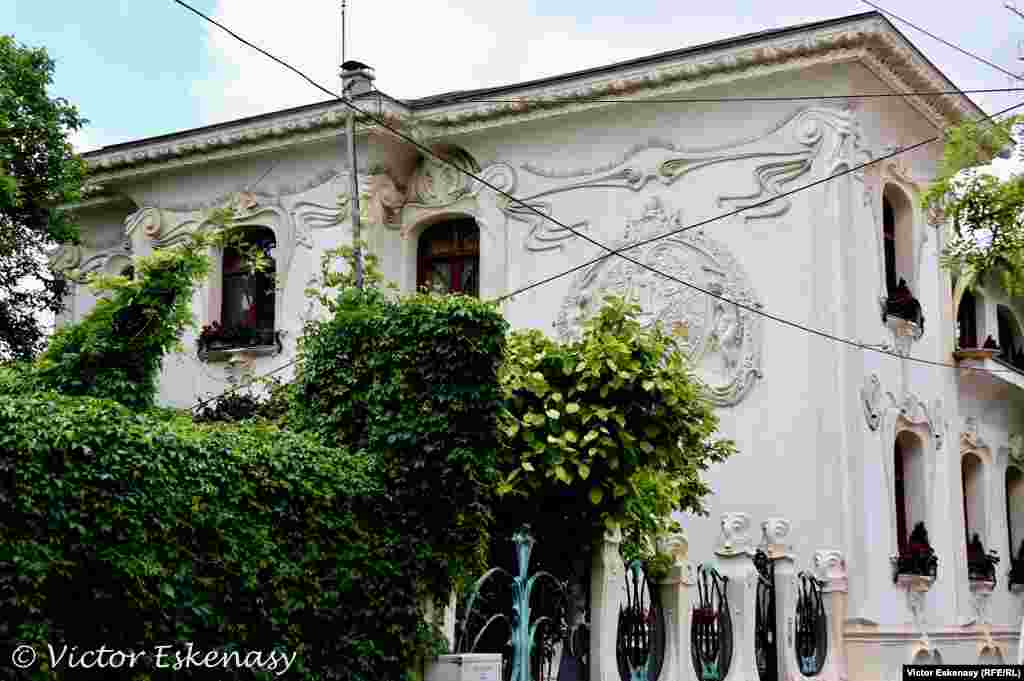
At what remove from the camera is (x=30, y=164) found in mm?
19594

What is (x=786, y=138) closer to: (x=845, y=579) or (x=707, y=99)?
(x=707, y=99)

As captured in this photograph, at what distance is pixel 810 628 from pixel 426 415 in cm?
692

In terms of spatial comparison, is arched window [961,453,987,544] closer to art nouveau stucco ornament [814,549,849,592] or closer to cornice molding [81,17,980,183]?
cornice molding [81,17,980,183]

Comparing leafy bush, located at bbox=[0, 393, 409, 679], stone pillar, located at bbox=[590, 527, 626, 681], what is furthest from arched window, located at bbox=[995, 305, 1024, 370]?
leafy bush, located at bbox=[0, 393, 409, 679]

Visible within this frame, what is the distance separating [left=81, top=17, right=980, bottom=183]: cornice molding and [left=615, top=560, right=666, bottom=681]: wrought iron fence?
7.44 m

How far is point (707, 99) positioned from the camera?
1788 centimetres

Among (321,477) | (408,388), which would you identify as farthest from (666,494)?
(321,477)

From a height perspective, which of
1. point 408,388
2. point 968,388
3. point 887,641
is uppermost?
point 968,388

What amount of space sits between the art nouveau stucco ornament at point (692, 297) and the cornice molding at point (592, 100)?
5.49 feet

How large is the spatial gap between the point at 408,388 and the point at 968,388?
11982 mm

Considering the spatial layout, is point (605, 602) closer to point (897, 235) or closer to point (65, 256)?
point (897, 235)

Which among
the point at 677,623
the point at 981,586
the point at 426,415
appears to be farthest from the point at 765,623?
the point at 981,586

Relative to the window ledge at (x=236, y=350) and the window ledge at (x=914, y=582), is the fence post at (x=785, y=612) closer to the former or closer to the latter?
the window ledge at (x=914, y=582)

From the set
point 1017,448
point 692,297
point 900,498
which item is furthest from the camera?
point 1017,448
